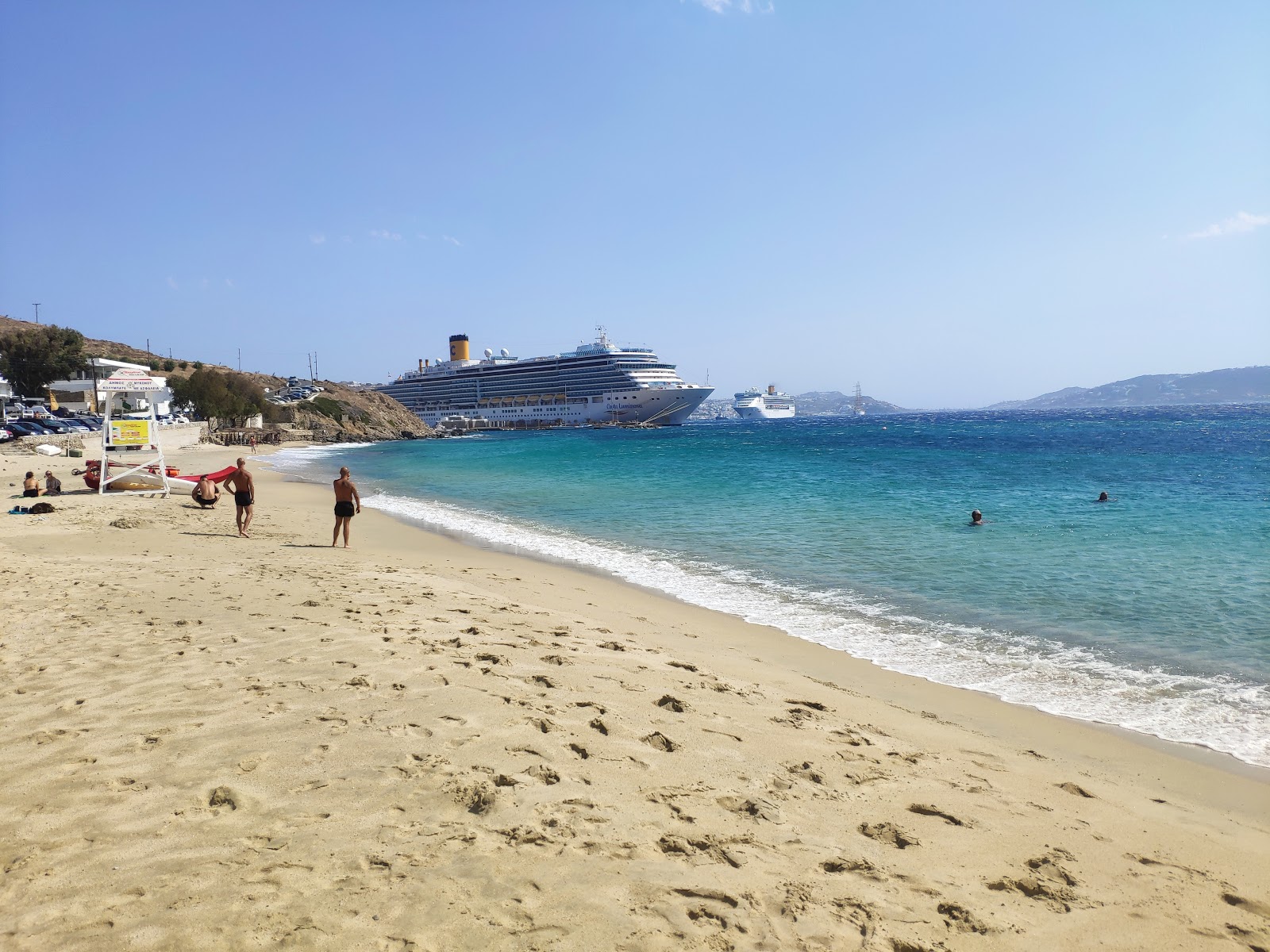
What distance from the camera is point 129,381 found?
1605cm

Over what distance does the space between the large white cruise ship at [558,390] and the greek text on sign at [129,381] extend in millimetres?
85736

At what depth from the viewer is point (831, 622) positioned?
326 inches

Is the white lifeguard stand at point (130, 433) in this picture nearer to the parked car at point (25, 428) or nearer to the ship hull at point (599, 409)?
the parked car at point (25, 428)

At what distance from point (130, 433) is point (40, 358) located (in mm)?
60385

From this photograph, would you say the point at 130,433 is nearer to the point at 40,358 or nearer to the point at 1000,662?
the point at 1000,662

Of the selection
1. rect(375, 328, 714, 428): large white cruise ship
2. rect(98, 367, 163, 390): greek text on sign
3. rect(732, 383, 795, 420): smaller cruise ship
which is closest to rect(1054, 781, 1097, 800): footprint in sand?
rect(98, 367, 163, 390): greek text on sign

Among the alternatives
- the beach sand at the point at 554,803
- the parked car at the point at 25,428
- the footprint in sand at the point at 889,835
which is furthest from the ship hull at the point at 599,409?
the footprint in sand at the point at 889,835

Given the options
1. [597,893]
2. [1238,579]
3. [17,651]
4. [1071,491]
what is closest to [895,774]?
[597,893]

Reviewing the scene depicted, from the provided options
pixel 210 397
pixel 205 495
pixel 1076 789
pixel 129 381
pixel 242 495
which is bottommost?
pixel 1076 789

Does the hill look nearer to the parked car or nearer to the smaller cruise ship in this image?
the parked car

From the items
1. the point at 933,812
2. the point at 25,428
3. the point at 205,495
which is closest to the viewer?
the point at 933,812

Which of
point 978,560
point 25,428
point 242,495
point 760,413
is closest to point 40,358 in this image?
point 25,428

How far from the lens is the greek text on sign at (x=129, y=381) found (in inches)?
623

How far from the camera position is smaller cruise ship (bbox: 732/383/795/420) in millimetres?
174375
